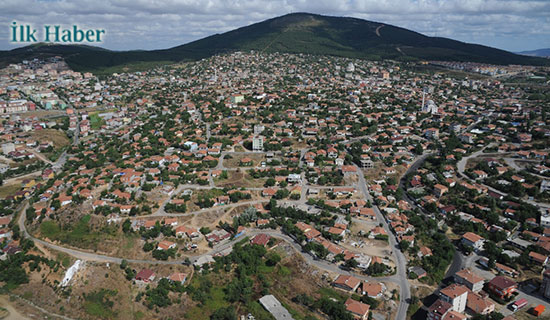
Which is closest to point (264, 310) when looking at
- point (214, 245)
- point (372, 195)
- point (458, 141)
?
point (214, 245)

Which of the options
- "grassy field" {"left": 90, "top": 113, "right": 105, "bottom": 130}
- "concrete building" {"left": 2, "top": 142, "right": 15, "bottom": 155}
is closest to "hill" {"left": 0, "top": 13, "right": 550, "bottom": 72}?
"grassy field" {"left": 90, "top": 113, "right": 105, "bottom": 130}

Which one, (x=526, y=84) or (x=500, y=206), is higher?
(x=526, y=84)

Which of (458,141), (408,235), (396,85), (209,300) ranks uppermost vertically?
(396,85)

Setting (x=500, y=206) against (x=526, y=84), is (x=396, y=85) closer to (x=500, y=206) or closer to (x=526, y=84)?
(x=526, y=84)

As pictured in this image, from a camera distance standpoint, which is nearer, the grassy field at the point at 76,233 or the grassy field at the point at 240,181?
the grassy field at the point at 76,233

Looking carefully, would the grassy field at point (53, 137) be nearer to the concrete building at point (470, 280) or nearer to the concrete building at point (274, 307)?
the concrete building at point (274, 307)

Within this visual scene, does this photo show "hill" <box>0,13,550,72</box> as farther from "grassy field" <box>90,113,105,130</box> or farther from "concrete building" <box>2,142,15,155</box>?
"concrete building" <box>2,142,15,155</box>

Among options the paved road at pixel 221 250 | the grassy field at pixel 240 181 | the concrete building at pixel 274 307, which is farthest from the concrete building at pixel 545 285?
the grassy field at pixel 240 181

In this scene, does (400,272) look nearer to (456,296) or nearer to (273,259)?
(456,296)
